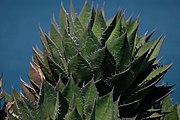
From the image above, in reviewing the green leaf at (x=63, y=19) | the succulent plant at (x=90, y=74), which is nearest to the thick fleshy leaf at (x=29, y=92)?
the succulent plant at (x=90, y=74)

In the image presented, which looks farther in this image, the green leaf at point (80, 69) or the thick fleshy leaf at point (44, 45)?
the thick fleshy leaf at point (44, 45)

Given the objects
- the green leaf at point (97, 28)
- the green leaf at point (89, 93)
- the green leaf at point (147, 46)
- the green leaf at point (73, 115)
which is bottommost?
the green leaf at point (73, 115)

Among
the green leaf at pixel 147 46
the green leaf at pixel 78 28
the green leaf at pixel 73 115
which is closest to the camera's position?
the green leaf at pixel 73 115

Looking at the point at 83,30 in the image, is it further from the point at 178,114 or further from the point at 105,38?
the point at 178,114

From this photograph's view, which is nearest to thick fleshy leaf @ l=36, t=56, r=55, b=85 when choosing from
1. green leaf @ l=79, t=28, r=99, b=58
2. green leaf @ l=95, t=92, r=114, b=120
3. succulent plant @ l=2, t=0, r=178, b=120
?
succulent plant @ l=2, t=0, r=178, b=120

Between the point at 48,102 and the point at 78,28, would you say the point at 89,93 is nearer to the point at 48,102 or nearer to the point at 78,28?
the point at 48,102

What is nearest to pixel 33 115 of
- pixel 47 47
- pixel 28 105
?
pixel 28 105

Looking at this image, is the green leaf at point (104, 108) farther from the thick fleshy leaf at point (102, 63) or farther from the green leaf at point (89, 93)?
the thick fleshy leaf at point (102, 63)

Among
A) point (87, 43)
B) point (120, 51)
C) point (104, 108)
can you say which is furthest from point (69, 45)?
point (104, 108)
